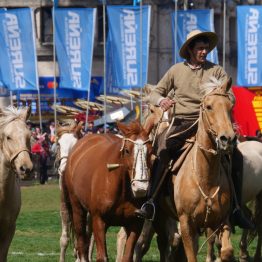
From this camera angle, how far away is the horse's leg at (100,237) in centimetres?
1485

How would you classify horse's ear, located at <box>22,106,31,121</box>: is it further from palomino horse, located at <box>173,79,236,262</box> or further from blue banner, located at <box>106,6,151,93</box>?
blue banner, located at <box>106,6,151,93</box>

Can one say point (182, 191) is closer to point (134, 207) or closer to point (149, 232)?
point (134, 207)

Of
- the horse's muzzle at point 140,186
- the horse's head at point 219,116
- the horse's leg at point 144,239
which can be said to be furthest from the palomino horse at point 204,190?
the horse's leg at point 144,239

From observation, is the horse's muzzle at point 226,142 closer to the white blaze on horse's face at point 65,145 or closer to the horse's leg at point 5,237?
the horse's leg at point 5,237

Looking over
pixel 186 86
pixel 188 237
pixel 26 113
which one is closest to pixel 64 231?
pixel 26 113

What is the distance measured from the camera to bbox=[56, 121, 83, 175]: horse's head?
19.1m

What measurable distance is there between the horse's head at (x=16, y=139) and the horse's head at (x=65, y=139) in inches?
168

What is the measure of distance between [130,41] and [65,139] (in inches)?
1062

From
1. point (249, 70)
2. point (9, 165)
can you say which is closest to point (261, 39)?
point (249, 70)

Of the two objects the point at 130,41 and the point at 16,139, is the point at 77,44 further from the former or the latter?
the point at 16,139

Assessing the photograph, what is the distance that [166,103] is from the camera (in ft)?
47.6

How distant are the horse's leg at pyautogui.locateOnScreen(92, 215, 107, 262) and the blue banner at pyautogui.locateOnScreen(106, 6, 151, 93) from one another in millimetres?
30496

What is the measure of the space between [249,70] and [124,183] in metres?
30.7

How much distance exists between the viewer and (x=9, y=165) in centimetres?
1435
